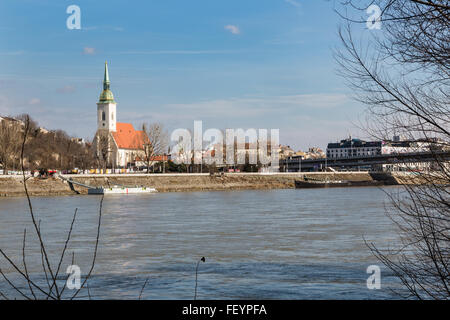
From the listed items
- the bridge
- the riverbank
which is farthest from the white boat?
the bridge

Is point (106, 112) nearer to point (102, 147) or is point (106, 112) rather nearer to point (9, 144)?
point (102, 147)

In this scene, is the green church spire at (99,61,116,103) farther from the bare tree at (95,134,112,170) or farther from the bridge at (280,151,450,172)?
the bridge at (280,151,450,172)

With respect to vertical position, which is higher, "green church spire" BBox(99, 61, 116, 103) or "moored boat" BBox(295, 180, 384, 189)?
"green church spire" BBox(99, 61, 116, 103)

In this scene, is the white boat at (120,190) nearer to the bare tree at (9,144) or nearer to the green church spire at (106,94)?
the bare tree at (9,144)

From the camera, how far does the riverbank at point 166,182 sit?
209 feet

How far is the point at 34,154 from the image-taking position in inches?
3484

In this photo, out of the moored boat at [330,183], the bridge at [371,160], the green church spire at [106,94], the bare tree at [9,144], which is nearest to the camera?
the bridge at [371,160]

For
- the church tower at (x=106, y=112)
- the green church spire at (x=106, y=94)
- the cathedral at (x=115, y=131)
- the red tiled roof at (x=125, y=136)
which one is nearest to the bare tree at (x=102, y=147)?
the cathedral at (x=115, y=131)

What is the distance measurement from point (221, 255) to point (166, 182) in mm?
61411

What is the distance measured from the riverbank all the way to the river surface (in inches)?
1355

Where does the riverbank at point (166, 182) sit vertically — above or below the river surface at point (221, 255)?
above

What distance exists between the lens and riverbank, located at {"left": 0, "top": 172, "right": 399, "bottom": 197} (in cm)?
6362

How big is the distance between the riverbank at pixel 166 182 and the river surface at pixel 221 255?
34421mm

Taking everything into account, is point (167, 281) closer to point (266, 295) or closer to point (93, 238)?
point (266, 295)
